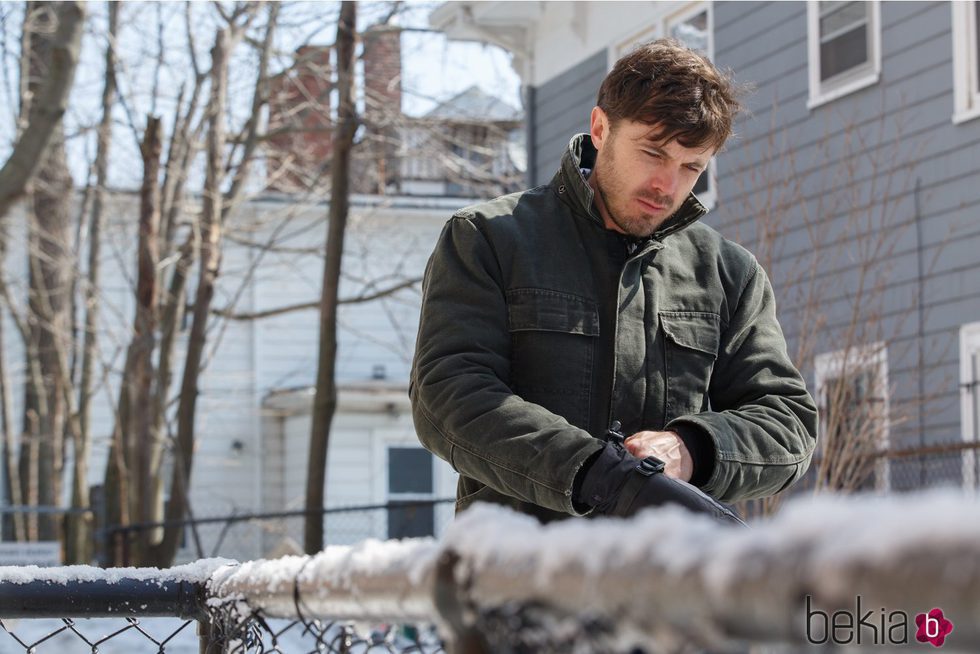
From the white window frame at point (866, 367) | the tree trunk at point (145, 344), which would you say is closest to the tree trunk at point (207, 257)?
the tree trunk at point (145, 344)

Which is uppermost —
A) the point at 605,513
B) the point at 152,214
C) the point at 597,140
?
the point at 152,214

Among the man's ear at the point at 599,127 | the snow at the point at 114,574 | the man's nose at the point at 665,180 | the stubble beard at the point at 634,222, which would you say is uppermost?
the man's ear at the point at 599,127

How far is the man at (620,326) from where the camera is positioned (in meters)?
2.23

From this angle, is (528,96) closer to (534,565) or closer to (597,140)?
(597,140)

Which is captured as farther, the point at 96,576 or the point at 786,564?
the point at 96,576

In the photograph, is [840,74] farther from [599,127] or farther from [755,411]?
[755,411]

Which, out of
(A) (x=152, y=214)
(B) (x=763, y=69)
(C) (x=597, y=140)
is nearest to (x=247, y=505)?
(A) (x=152, y=214)

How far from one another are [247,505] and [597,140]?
23.1 metres

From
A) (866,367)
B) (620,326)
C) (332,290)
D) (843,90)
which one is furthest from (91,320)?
(620,326)

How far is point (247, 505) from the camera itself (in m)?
24.9

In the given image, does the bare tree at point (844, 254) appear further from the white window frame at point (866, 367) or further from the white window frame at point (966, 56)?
the white window frame at point (966, 56)

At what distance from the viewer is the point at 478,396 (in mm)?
2188

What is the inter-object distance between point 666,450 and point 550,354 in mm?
274
